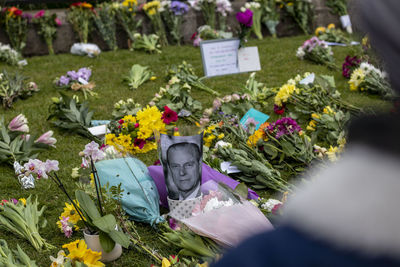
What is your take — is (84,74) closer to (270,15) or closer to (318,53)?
(318,53)

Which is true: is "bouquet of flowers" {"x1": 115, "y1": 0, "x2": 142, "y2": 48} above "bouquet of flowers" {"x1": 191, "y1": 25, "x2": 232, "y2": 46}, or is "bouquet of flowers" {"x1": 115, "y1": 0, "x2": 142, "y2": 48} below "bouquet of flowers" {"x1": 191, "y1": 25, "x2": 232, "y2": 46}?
above

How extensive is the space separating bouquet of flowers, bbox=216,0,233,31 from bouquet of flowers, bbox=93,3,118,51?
1530 millimetres

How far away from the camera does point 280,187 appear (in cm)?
266

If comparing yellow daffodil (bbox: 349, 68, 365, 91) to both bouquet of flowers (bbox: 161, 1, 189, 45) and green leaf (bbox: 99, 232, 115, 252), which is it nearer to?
green leaf (bbox: 99, 232, 115, 252)

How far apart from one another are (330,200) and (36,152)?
3.19 m

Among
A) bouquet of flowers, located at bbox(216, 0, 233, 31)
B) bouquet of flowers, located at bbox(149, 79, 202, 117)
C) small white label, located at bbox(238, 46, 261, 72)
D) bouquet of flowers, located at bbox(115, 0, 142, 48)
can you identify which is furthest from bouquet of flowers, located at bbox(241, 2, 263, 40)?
bouquet of flowers, located at bbox(149, 79, 202, 117)

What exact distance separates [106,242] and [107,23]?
553 cm

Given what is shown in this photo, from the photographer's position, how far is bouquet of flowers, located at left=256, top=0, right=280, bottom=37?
7451 millimetres

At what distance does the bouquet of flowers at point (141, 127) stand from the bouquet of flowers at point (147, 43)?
11.3 ft

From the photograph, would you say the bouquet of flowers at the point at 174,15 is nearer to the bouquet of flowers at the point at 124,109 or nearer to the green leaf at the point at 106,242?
the bouquet of flowers at the point at 124,109

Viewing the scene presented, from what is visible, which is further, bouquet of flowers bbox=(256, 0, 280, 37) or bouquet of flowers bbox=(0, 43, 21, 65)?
bouquet of flowers bbox=(256, 0, 280, 37)

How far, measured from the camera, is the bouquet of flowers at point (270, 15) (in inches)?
293

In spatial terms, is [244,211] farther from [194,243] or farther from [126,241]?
[126,241]

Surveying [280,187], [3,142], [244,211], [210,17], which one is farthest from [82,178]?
[210,17]
